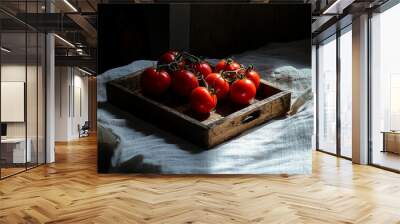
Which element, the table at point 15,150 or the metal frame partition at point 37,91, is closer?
the table at point 15,150

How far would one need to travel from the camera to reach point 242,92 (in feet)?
19.0

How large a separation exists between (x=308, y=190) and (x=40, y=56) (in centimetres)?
529

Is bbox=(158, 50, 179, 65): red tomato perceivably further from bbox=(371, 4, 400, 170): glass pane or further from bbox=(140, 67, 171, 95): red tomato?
bbox=(371, 4, 400, 170): glass pane

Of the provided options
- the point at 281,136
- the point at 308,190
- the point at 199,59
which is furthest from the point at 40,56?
the point at 308,190

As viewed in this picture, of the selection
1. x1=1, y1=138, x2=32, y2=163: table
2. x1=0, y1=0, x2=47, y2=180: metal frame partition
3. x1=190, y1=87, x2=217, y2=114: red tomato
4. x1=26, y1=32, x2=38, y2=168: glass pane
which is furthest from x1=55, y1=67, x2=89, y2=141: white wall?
x1=190, y1=87, x2=217, y2=114: red tomato

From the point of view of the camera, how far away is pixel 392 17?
6.77 meters

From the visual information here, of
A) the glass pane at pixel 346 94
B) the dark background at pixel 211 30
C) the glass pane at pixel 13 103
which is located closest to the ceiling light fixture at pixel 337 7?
the dark background at pixel 211 30

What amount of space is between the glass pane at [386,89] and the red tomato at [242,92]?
2585 millimetres

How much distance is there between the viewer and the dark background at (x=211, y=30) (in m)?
6.29

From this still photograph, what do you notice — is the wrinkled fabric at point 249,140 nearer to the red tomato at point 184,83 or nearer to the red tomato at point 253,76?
the red tomato at point 253,76

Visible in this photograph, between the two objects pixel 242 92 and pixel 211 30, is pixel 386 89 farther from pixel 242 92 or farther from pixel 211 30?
pixel 211 30

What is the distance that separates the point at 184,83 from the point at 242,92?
832mm

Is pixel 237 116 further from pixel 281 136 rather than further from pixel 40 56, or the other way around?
pixel 40 56

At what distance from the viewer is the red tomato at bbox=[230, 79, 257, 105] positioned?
19.1 ft
